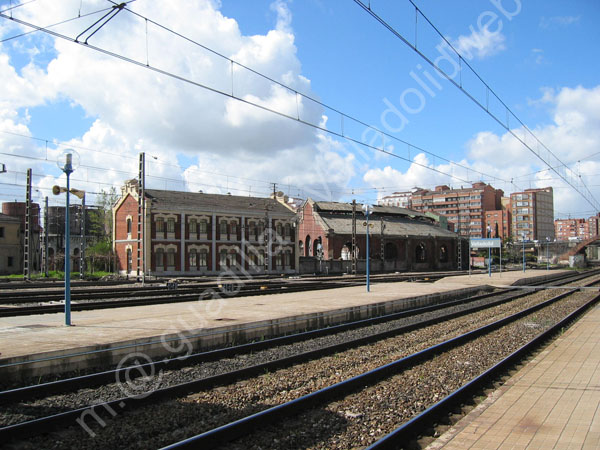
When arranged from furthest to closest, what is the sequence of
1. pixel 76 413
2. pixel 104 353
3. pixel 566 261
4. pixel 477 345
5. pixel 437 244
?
pixel 566 261
pixel 437 244
pixel 477 345
pixel 104 353
pixel 76 413

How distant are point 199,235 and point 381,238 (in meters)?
25.4

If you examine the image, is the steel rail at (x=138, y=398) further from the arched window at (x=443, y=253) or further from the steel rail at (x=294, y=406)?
the arched window at (x=443, y=253)

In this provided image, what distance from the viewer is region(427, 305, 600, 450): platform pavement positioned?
562 cm

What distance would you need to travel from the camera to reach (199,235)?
5194 cm

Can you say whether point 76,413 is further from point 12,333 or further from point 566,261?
point 566,261

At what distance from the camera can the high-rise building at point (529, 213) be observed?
157 metres

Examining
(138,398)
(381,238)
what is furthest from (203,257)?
(138,398)

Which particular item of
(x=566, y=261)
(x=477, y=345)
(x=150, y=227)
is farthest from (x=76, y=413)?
(x=566, y=261)

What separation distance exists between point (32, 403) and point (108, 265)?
50751 mm

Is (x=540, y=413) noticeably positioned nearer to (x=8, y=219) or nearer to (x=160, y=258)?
(x=160, y=258)

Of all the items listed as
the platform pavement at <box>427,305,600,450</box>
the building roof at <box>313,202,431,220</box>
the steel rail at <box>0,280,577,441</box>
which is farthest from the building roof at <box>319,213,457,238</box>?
the platform pavement at <box>427,305,600,450</box>

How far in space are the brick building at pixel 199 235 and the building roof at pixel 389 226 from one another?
32.4ft

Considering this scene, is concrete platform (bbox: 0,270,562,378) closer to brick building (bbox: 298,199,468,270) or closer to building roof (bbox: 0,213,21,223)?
brick building (bbox: 298,199,468,270)

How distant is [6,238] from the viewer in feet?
190
